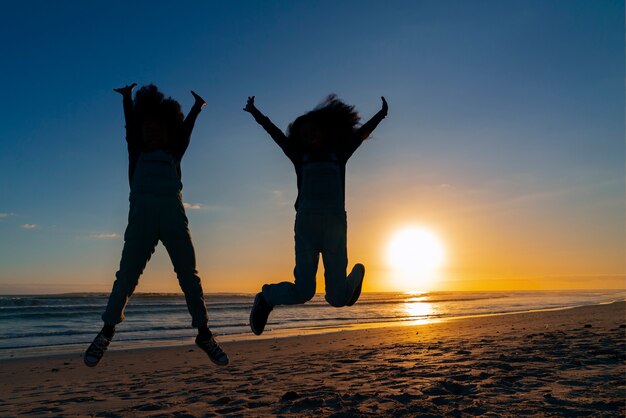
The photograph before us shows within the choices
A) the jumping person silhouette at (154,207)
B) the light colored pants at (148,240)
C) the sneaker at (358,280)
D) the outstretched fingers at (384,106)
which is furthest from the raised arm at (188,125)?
the sneaker at (358,280)

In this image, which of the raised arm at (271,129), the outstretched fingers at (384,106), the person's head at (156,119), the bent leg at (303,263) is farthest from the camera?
the outstretched fingers at (384,106)

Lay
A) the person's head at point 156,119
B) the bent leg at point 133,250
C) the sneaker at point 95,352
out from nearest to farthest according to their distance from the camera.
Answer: the sneaker at point 95,352
the bent leg at point 133,250
the person's head at point 156,119

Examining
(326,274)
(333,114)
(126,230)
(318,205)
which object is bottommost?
(326,274)

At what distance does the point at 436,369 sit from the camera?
32.7 ft

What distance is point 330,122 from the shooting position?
5188 millimetres

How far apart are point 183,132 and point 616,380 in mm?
7656

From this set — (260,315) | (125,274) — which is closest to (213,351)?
(260,315)

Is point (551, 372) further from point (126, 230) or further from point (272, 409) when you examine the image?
point (126, 230)

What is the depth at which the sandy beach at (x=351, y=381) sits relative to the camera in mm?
7223

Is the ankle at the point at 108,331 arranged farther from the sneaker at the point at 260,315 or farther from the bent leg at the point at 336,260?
the bent leg at the point at 336,260

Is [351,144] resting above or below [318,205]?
above

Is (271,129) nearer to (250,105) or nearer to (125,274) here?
(250,105)

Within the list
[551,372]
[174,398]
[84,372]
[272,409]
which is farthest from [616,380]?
[84,372]

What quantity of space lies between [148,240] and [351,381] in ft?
20.0
